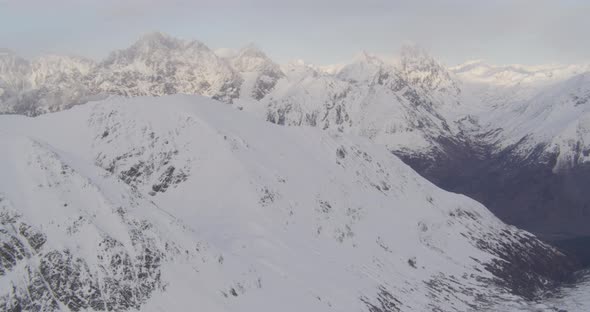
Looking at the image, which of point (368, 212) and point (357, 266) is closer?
point (357, 266)

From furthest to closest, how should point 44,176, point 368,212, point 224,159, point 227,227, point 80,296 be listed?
1. point 368,212
2. point 224,159
3. point 227,227
4. point 44,176
5. point 80,296

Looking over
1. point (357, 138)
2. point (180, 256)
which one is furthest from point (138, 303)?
point (357, 138)

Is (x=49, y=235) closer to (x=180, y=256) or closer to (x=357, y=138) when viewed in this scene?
(x=180, y=256)

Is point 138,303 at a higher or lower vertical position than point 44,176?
lower

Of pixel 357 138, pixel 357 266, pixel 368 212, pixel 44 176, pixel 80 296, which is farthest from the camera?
pixel 357 138

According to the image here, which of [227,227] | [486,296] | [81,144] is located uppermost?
[486,296]

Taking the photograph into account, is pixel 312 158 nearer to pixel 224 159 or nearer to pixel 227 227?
pixel 224 159

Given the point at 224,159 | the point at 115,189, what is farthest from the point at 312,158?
the point at 115,189
